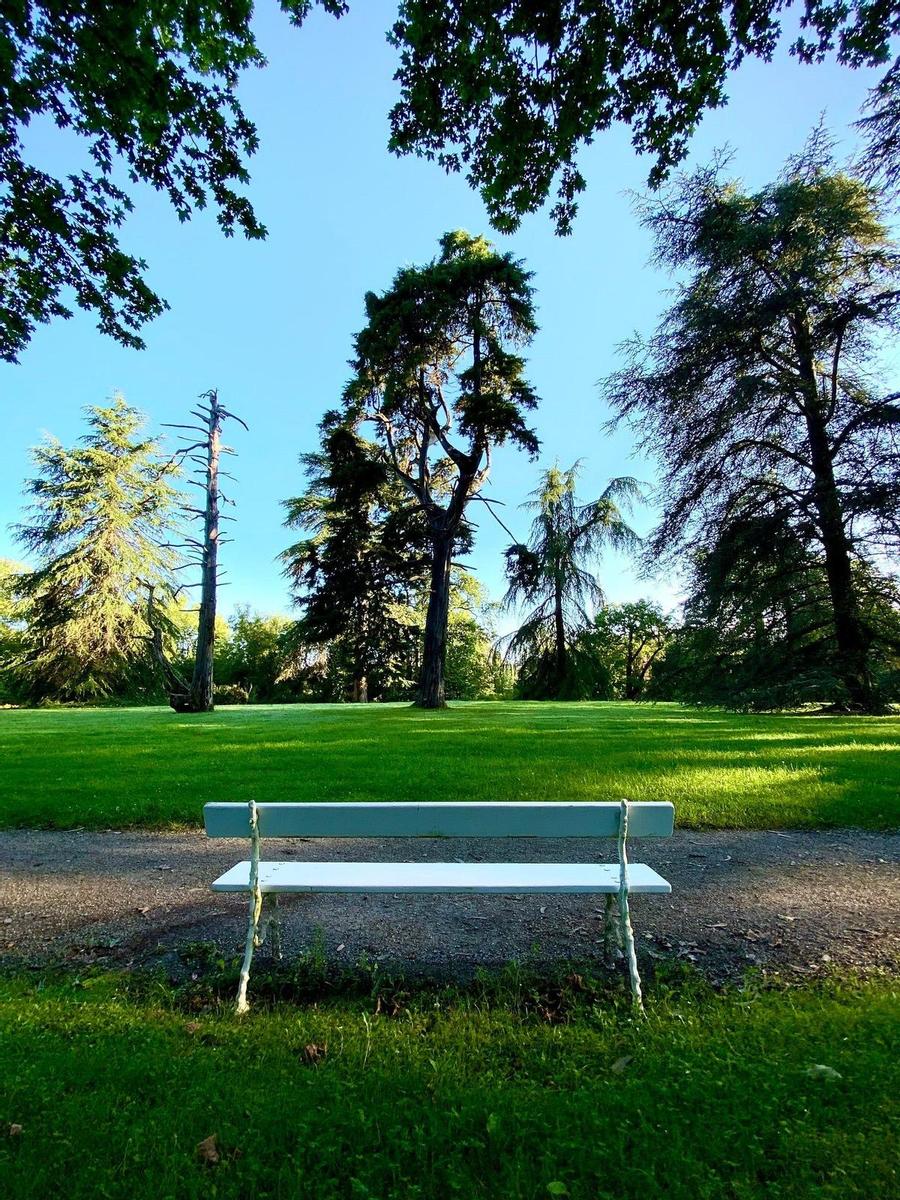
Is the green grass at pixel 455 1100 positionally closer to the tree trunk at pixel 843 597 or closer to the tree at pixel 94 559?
the tree trunk at pixel 843 597

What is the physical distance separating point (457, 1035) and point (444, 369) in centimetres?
2147

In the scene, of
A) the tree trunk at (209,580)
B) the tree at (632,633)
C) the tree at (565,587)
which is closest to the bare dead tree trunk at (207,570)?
the tree trunk at (209,580)

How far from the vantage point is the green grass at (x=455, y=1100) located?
5.66 feet

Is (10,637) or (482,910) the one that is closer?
(482,910)

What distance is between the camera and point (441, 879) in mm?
3062

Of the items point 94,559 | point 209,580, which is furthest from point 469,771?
point 94,559

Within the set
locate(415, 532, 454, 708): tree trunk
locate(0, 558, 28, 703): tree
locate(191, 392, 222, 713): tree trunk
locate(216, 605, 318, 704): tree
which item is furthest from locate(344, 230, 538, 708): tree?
locate(0, 558, 28, 703): tree

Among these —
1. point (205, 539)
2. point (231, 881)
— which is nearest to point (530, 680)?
point (205, 539)

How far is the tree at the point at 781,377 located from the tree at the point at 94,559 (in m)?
29.4

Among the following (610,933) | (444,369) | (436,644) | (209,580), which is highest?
(444,369)

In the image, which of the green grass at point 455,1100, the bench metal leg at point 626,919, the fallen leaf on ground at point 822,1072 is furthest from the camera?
the bench metal leg at point 626,919

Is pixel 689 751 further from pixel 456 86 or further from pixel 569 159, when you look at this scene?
pixel 456 86

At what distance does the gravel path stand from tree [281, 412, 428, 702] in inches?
712

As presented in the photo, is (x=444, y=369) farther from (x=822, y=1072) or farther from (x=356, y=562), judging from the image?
(x=822, y=1072)
